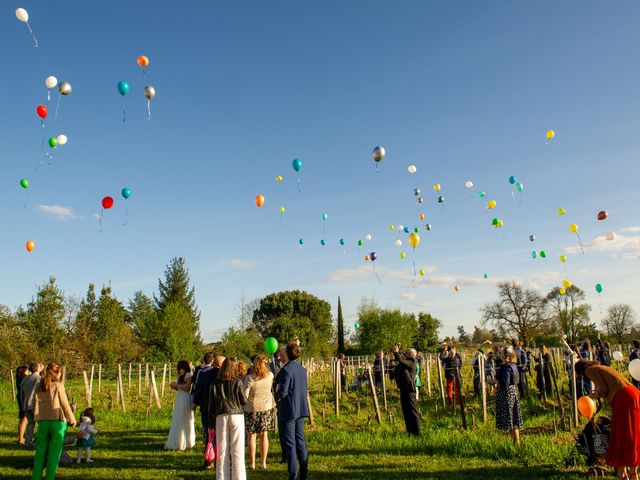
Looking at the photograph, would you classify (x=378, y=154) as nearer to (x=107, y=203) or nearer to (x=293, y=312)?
(x=107, y=203)

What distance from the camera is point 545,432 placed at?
9016mm

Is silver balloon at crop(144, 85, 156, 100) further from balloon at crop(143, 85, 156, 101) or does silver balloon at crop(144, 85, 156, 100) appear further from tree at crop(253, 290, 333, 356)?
tree at crop(253, 290, 333, 356)

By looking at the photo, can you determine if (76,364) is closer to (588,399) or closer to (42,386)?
(42,386)

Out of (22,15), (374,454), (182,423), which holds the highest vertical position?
(22,15)

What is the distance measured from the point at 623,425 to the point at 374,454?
3847mm

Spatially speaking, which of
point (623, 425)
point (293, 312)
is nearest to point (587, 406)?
point (623, 425)

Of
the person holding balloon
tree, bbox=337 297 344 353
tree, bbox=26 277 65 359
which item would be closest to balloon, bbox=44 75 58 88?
the person holding balloon

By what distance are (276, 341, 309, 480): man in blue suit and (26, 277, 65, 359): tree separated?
2066cm

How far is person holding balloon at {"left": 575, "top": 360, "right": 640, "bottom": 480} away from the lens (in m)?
5.36

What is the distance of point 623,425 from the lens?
5.43m

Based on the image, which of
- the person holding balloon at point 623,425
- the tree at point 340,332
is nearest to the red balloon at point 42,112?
the person holding balloon at point 623,425

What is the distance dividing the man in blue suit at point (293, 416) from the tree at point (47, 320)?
67.8ft

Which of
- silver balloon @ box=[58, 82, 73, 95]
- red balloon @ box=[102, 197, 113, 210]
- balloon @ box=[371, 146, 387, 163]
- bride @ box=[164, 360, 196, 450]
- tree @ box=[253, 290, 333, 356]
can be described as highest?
silver balloon @ box=[58, 82, 73, 95]

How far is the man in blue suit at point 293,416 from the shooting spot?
6066 millimetres
